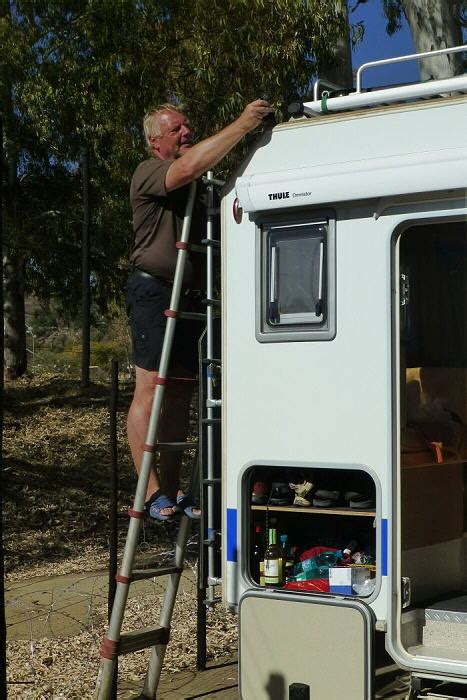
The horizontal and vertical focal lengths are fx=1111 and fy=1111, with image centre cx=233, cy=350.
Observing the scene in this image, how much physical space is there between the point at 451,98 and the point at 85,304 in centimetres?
1319

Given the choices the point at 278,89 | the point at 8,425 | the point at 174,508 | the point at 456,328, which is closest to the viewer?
the point at 174,508

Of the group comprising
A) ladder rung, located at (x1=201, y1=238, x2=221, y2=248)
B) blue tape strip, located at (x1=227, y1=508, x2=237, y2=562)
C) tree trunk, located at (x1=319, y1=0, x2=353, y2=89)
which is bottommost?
blue tape strip, located at (x1=227, y1=508, x2=237, y2=562)

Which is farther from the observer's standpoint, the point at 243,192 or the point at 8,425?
the point at 8,425

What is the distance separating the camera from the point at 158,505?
551 cm

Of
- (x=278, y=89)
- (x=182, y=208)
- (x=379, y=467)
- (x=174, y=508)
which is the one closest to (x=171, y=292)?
(x=182, y=208)

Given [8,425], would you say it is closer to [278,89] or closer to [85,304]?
[85,304]

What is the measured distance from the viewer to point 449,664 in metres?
4.64

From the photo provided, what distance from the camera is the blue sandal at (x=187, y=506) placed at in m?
5.56

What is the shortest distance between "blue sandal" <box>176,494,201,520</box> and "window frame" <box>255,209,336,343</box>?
1007 millimetres

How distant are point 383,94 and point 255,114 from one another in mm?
617

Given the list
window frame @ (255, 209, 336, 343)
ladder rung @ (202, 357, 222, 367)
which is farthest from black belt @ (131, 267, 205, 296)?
window frame @ (255, 209, 336, 343)

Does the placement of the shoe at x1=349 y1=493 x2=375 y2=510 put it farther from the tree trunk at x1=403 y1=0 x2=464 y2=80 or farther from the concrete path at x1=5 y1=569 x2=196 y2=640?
the tree trunk at x1=403 y1=0 x2=464 y2=80

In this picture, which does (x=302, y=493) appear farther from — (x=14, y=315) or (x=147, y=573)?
(x=14, y=315)

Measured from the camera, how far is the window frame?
496cm
